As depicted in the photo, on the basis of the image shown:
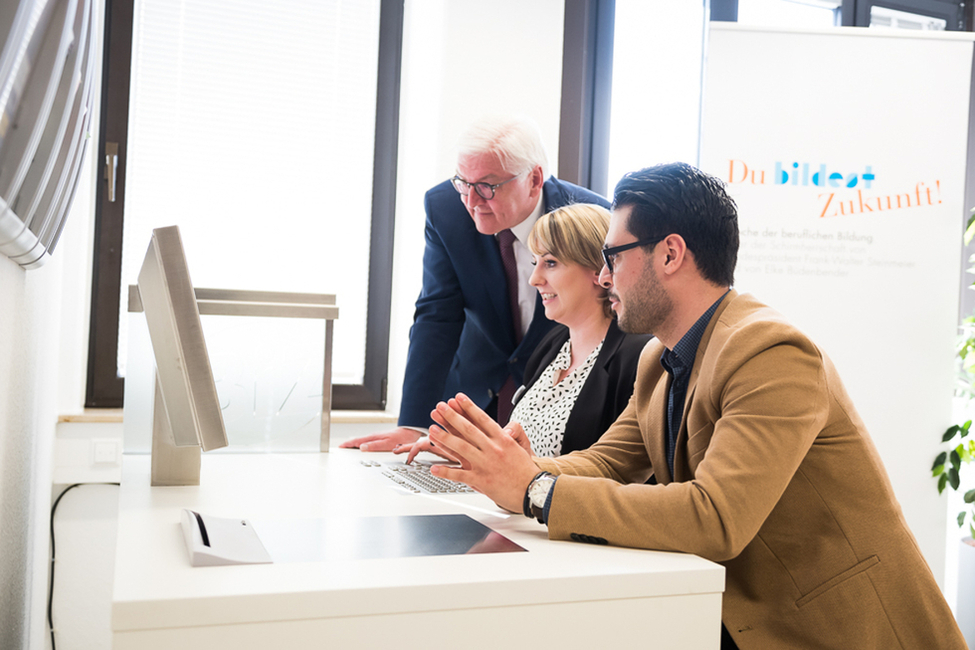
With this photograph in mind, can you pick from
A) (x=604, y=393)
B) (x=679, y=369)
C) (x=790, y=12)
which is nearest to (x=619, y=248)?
(x=679, y=369)

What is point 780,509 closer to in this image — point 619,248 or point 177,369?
point 619,248

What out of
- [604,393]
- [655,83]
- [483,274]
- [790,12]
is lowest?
[604,393]

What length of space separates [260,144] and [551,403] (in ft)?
5.52

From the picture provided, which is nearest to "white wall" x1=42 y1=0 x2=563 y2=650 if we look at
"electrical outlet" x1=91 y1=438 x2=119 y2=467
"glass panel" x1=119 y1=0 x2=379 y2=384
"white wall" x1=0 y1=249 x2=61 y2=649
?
"electrical outlet" x1=91 y1=438 x2=119 y2=467

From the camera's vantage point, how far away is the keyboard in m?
1.36

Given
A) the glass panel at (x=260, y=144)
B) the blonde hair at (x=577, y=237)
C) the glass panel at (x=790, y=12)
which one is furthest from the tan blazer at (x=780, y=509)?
the glass panel at (x=790, y=12)

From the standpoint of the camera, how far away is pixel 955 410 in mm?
3109

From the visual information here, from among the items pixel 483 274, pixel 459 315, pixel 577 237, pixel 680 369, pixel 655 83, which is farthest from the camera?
pixel 655 83

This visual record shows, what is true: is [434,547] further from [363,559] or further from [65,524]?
[65,524]

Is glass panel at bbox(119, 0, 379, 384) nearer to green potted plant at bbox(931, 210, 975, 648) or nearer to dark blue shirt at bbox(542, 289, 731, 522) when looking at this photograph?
dark blue shirt at bbox(542, 289, 731, 522)

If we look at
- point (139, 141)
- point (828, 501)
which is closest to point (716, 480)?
point (828, 501)

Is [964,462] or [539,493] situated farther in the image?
[964,462]

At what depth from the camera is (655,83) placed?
319 centimetres

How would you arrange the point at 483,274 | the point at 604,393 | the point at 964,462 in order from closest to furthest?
the point at 604,393 → the point at 483,274 → the point at 964,462
